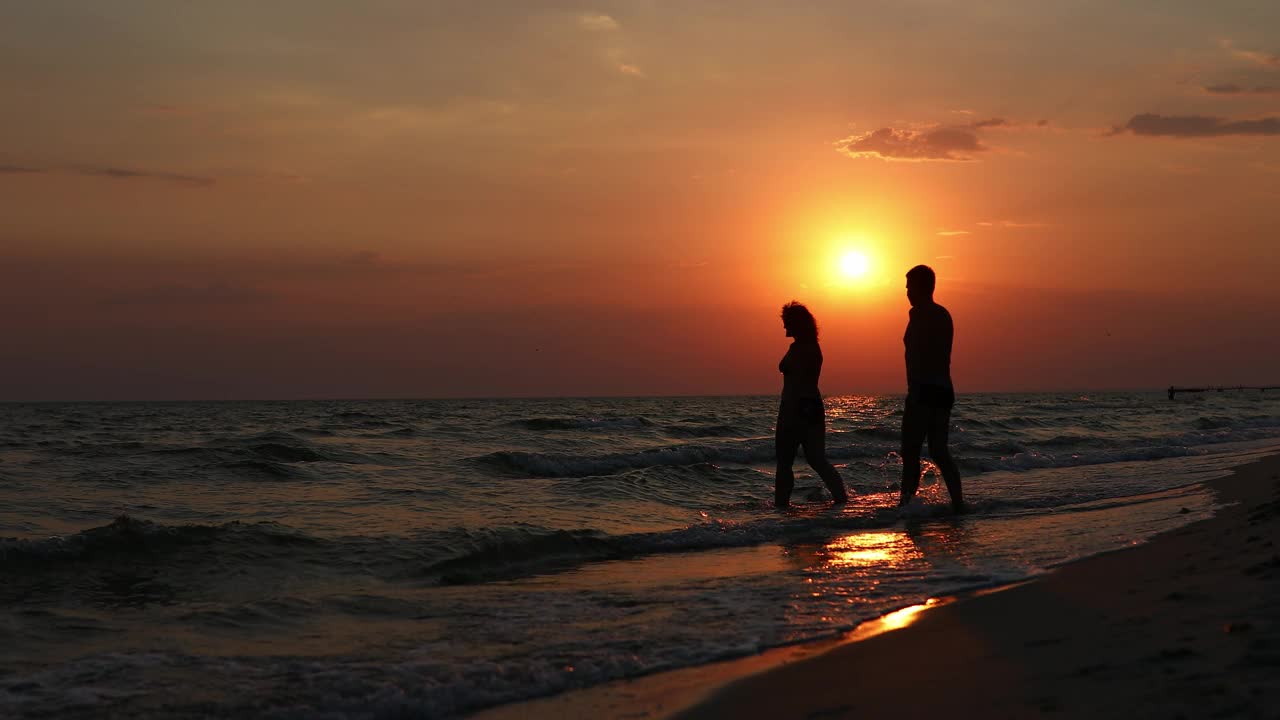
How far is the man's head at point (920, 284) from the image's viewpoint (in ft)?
30.4

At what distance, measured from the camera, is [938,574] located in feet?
19.9

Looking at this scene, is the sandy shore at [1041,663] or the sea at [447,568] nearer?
the sandy shore at [1041,663]

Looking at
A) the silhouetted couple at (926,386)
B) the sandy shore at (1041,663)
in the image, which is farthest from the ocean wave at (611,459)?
the sandy shore at (1041,663)

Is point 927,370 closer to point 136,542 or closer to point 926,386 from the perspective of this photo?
point 926,386

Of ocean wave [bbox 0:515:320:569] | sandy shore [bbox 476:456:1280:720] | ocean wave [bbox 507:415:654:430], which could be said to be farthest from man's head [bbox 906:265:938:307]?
ocean wave [bbox 507:415:654:430]

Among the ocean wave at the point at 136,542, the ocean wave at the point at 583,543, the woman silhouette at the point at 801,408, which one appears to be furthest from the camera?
the woman silhouette at the point at 801,408

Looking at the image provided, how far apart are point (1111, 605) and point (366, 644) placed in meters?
3.45

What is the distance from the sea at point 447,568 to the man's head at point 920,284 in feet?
6.56

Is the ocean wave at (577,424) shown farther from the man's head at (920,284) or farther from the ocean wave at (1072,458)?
the man's head at (920,284)

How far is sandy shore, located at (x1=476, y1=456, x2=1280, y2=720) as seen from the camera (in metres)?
2.95

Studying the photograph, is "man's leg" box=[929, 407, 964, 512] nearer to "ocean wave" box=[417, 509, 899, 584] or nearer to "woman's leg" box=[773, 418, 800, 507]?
"ocean wave" box=[417, 509, 899, 584]

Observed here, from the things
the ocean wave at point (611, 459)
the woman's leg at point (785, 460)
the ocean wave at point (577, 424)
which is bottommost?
the ocean wave at point (577, 424)

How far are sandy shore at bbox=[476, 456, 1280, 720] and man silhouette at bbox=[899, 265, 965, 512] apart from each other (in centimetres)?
365

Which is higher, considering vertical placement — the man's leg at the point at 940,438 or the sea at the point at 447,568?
the man's leg at the point at 940,438
